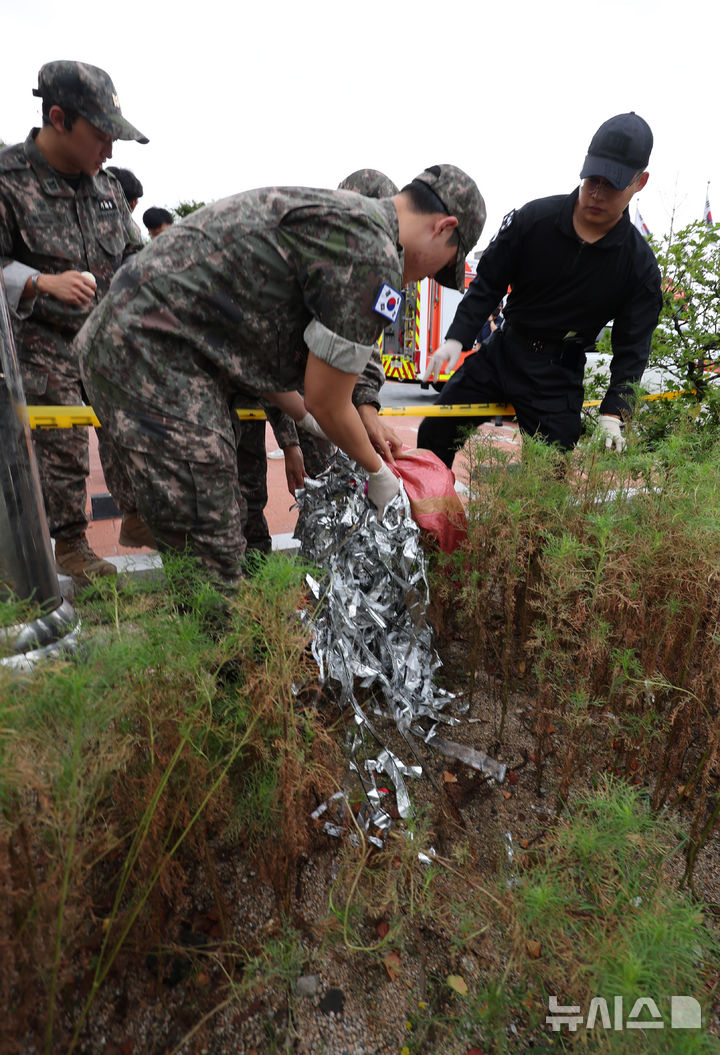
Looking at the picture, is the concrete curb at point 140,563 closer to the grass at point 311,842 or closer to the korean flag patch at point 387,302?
the grass at point 311,842

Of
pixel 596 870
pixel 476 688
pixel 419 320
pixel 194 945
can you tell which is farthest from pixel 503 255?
pixel 419 320

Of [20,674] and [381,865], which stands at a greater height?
[20,674]

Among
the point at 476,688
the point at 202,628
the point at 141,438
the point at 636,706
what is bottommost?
the point at 476,688

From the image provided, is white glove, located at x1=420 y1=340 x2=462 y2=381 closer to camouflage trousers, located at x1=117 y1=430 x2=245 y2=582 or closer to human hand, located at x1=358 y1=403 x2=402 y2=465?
human hand, located at x1=358 y1=403 x2=402 y2=465

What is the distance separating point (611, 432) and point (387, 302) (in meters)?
1.93

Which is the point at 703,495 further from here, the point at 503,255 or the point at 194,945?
the point at 194,945

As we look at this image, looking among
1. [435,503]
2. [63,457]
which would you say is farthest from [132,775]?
[63,457]

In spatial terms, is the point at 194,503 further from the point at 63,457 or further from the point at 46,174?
the point at 46,174

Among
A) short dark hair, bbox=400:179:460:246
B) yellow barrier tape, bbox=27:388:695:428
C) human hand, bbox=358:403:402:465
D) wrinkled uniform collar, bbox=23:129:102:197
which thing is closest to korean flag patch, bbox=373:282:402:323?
short dark hair, bbox=400:179:460:246

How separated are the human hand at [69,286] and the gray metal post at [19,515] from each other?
0.96m

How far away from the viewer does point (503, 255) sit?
3.30 metres

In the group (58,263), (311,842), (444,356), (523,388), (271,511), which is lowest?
(271,511)

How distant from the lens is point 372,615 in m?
2.35

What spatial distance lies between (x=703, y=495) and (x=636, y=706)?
Answer: 0.81 meters
